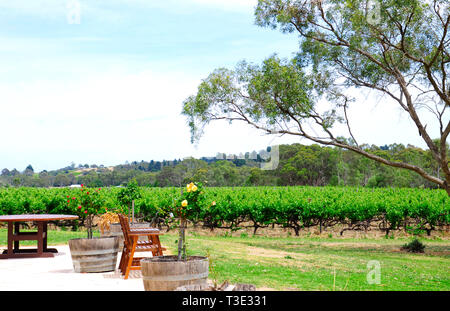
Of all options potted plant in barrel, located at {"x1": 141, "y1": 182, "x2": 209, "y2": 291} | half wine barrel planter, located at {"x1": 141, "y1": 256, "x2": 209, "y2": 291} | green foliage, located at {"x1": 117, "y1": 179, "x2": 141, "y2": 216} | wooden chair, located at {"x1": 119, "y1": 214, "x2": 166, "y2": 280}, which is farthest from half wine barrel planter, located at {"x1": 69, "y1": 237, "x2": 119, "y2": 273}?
green foliage, located at {"x1": 117, "y1": 179, "x2": 141, "y2": 216}

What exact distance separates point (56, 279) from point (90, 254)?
2.00ft

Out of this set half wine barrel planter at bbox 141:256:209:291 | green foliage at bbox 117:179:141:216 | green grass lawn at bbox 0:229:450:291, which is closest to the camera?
half wine barrel planter at bbox 141:256:209:291

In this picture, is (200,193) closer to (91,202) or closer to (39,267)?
(91,202)

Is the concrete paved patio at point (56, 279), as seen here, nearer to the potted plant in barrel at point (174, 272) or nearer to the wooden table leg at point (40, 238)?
the wooden table leg at point (40, 238)

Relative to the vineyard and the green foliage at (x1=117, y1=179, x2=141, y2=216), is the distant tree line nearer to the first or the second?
the vineyard

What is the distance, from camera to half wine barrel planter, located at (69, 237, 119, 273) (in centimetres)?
709

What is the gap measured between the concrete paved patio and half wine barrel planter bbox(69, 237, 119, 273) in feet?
0.36

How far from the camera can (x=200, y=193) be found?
5.36 meters

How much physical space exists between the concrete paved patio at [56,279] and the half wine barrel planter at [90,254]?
4.3 inches

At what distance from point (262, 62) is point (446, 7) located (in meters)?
4.89

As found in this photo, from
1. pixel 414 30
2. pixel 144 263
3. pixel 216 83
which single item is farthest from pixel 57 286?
pixel 414 30

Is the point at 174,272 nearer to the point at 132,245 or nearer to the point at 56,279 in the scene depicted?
the point at 132,245

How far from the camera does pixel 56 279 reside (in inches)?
262
